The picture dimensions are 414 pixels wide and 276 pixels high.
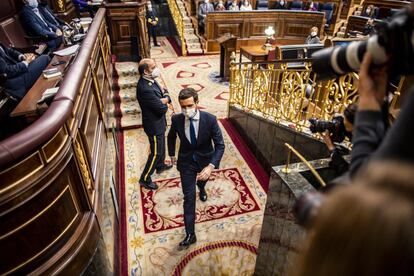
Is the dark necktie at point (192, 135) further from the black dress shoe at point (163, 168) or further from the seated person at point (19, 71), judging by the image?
the seated person at point (19, 71)

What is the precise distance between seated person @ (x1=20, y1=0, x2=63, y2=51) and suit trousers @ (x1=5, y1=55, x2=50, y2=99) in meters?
1.59

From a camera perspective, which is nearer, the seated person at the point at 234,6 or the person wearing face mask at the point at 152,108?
the person wearing face mask at the point at 152,108

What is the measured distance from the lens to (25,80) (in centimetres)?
360

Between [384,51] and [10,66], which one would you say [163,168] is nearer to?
[10,66]

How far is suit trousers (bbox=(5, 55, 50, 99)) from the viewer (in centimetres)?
351

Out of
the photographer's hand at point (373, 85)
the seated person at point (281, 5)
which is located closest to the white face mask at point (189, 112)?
the photographer's hand at point (373, 85)

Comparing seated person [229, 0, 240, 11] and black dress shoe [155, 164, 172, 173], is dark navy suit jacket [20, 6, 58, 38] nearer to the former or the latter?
black dress shoe [155, 164, 172, 173]

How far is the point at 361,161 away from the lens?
0.94 m

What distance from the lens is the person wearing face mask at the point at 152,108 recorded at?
136 inches

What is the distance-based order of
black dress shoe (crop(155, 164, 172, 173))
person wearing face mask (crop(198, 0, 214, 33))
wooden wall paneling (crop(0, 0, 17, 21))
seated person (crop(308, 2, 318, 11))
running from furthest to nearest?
seated person (crop(308, 2, 318, 11)) → person wearing face mask (crop(198, 0, 214, 33)) → wooden wall paneling (crop(0, 0, 17, 21)) → black dress shoe (crop(155, 164, 172, 173))

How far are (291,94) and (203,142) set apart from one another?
1.54 m

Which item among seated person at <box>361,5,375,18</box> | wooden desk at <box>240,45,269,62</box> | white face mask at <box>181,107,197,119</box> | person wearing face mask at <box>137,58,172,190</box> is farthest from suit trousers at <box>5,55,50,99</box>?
seated person at <box>361,5,375,18</box>

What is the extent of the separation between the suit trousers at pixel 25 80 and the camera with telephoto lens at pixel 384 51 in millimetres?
3689

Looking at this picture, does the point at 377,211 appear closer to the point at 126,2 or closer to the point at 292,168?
the point at 292,168
